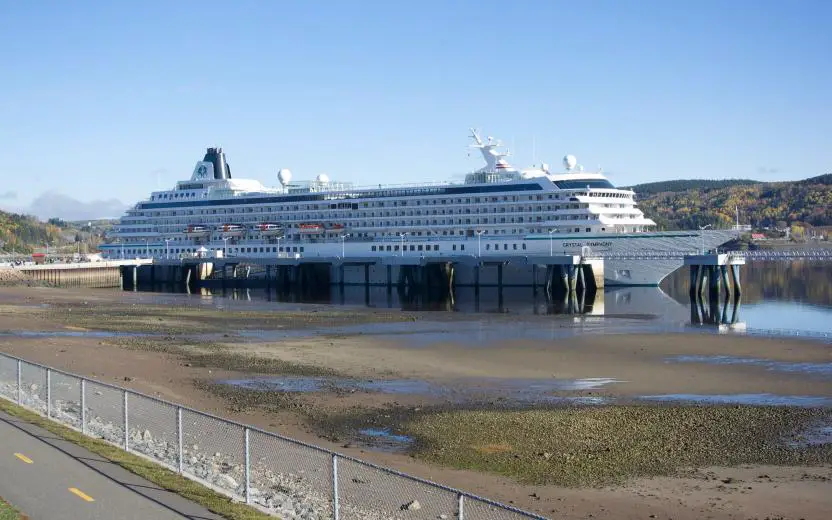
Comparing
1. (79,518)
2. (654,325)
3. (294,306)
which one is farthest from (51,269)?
(79,518)

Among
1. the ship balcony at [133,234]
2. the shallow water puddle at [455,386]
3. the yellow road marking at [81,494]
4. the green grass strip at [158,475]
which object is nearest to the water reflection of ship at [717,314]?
the shallow water puddle at [455,386]

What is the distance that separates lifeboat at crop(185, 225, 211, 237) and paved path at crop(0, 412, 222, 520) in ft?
263

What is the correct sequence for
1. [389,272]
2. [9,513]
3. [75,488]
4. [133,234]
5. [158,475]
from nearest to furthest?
[9,513]
[75,488]
[158,475]
[389,272]
[133,234]

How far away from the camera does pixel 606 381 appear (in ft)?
88.6

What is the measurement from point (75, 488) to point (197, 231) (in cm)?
8353

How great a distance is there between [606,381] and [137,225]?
81464 millimetres

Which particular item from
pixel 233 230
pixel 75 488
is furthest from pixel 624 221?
pixel 75 488

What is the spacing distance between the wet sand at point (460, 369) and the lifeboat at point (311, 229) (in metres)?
35.6

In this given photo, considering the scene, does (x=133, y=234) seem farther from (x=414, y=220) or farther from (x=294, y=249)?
(x=414, y=220)

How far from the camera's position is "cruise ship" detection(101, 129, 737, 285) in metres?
69.1

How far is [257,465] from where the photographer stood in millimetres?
15469

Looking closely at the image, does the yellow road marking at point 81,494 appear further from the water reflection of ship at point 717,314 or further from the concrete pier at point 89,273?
the concrete pier at point 89,273

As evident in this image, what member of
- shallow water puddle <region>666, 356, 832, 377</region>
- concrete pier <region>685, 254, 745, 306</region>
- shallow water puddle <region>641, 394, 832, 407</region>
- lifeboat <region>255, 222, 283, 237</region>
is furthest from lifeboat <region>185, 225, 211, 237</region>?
shallow water puddle <region>641, 394, 832, 407</region>

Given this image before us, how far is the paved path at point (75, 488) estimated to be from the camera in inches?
449
